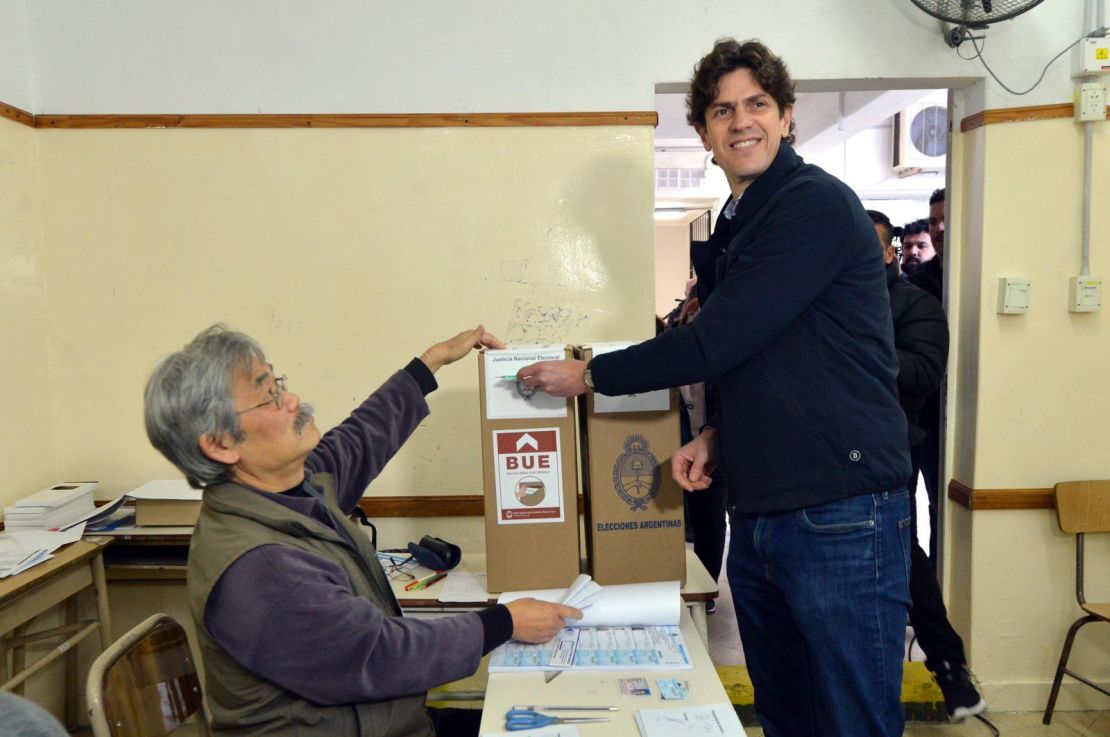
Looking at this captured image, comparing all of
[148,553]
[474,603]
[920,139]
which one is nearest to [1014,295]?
[474,603]

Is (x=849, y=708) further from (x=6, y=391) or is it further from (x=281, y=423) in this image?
(x=6, y=391)

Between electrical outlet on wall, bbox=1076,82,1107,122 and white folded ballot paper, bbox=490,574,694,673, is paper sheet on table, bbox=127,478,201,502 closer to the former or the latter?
white folded ballot paper, bbox=490,574,694,673

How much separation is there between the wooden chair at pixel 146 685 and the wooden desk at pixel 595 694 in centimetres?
51

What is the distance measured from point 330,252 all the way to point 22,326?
0.91m

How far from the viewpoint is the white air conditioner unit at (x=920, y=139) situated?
17.7 ft

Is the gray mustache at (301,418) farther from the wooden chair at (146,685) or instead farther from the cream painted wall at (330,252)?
the cream painted wall at (330,252)

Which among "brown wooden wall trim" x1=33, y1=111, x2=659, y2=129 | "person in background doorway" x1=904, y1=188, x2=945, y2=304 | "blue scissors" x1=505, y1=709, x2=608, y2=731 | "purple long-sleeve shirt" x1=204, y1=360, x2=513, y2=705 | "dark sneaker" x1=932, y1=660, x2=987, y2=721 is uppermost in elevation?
"brown wooden wall trim" x1=33, y1=111, x2=659, y2=129

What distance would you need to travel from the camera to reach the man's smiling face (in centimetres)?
144

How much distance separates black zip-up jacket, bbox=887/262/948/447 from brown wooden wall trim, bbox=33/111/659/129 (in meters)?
0.95

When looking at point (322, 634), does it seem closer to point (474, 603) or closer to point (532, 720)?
point (532, 720)

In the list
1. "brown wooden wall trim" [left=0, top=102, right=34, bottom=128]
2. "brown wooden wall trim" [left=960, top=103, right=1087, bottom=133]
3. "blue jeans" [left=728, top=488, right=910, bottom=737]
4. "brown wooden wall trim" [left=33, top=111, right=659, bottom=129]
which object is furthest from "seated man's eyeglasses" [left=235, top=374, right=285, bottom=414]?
"brown wooden wall trim" [left=960, top=103, right=1087, bottom=133]

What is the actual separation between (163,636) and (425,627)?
0.46 meters

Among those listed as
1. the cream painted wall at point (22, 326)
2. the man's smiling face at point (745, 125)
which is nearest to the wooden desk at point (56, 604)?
the cream painted wall at point (22, 326)

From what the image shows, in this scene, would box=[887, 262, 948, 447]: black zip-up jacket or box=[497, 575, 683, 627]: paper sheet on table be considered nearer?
box=[497, 575, 683, 627]: paper sheet on table
